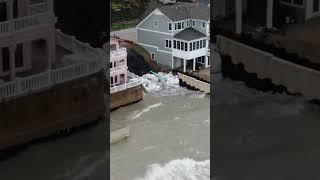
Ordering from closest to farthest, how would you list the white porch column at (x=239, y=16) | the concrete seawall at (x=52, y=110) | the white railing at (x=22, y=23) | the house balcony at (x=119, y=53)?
the white railing at (x=22, y=23) → the concrete seawall at (x=52, y=110) → the white porch column at (x=239, y=16) → the house balcony at (x=119, y=53)

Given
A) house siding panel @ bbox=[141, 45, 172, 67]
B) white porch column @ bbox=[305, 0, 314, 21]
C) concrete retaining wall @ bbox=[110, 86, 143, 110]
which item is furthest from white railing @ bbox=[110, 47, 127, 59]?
white porch column @ bbox=[305, 0, 314, 21]

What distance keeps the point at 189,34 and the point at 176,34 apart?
Answer: 66 mm

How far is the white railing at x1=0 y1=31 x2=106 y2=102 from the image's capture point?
8.79ft

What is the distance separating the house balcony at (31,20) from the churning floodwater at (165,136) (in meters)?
0.69

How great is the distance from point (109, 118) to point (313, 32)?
0.87 meters

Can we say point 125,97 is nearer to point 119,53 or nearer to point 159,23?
point 119,53

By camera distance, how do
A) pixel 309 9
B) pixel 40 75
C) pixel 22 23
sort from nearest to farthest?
1. pixel 22 23
2. pixel 40 75
3. pixel 309 9

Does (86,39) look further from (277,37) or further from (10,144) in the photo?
(277,37)

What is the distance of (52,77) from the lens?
2.79 meters

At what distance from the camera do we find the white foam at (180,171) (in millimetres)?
3135

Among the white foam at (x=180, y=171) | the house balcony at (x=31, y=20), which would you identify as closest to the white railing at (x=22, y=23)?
the house balcony at (x=31, y=20)

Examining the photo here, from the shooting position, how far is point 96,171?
9.87 feet

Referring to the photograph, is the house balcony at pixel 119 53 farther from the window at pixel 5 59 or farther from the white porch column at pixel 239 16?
the window at pixel 5 59

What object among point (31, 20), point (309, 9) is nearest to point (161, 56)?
point (309, 9)
